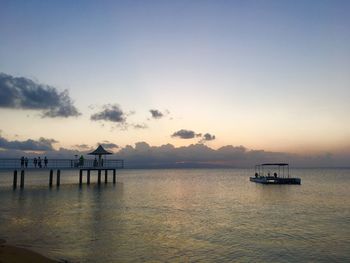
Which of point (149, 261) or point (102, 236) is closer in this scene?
point (149, 261)

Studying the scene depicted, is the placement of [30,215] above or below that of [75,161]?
below

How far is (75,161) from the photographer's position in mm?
50250

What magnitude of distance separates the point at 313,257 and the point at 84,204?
22.9m

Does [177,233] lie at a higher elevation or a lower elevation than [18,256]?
lower

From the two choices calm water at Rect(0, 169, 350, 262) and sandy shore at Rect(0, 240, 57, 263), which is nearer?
sandy shore at Rect(0, 240, 57, 263)

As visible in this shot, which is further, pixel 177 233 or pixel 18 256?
pixel 177 233

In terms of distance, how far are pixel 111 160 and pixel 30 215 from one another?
28172mm

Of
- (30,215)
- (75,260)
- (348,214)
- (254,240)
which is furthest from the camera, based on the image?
(348,214)

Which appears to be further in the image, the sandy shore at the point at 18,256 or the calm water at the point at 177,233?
the calm water at the point at 177,233

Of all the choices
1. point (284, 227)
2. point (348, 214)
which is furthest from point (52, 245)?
point (348, 214)

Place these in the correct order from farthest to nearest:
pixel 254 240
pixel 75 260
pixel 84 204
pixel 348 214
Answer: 1. pixel 84 204
2. pixel 348 214
3. pixel 254 240
4. pixel 75 260

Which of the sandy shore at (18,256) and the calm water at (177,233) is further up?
the sandy shore at (18,256)

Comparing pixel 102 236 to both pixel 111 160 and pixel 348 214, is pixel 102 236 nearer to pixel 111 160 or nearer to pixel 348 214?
pixel 348 214

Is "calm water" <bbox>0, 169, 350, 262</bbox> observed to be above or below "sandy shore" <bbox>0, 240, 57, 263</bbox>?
below
